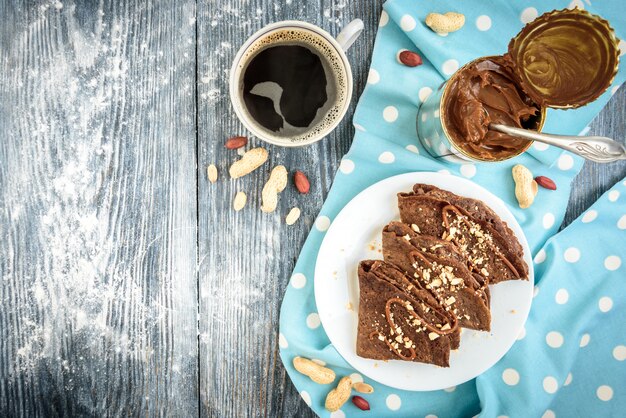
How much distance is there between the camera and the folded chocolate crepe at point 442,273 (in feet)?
4.15

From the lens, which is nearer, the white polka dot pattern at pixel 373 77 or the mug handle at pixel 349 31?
the mug handle at pixel 349 31

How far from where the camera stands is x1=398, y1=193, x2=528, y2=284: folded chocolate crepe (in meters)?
1.28

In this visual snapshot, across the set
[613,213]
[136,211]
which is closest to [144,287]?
[136,211]

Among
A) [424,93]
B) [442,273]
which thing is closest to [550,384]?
[442,273]

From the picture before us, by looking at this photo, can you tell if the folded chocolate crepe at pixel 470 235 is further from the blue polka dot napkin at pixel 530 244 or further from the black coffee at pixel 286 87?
the black coffee at pixel 286 87

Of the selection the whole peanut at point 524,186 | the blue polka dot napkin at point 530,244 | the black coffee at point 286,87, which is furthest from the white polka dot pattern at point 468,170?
the black coffee at point 286,87

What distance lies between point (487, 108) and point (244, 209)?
66cm

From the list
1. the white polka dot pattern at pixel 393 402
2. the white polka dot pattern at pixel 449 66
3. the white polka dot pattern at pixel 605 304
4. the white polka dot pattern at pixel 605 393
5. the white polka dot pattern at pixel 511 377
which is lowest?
the white polka dot pattern at pixel 393 402

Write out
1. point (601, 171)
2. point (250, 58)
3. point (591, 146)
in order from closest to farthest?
point (591, 146) → point (250, 58) → point (601, 171)

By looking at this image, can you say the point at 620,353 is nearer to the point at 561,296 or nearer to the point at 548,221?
the point at 561,296

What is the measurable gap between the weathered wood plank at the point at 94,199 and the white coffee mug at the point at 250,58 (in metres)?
0.24

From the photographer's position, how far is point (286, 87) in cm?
125

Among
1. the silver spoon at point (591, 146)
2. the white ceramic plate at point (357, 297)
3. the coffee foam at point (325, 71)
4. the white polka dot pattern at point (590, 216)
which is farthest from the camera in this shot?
the white polka dot pattern at point (590, 216)

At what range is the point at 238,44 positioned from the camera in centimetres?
138
